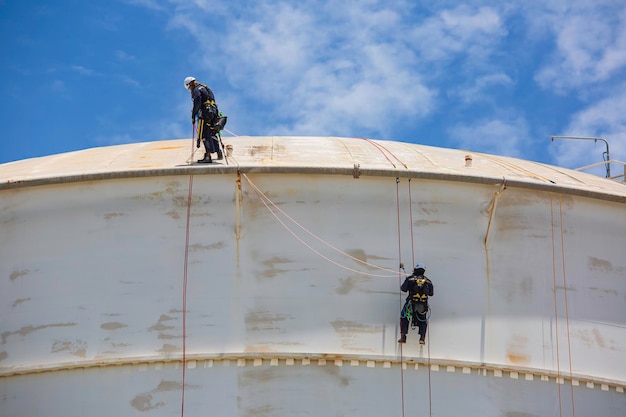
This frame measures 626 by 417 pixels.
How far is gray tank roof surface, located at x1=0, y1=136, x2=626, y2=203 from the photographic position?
16.7m

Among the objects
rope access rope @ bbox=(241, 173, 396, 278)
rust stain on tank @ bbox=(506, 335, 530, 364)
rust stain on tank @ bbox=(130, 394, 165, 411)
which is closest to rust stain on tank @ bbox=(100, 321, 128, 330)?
rust stain on tank @ bbox=(130, 394, 165, 411)

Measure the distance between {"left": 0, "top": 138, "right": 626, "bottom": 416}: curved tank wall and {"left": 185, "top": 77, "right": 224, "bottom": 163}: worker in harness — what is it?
669 millimetres

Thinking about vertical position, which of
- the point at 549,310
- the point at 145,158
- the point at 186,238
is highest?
the point at 145,158

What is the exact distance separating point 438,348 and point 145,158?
6854 mm

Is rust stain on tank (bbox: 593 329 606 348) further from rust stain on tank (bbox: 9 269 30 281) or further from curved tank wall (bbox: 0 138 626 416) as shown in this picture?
rust stain on tank (bbox: 9 269 30 281)

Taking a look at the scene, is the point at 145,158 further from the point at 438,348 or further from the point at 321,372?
the point at 438,348

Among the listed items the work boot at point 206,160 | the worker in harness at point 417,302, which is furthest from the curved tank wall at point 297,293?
the work boot at point 206,160

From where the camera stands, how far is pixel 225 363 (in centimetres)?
1584

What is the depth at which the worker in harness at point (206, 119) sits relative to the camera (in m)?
17.3

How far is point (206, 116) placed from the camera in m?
17.3

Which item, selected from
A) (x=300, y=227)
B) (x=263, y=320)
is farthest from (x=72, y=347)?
(x=300, y=227)

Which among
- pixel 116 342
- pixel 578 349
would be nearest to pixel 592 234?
pixel 578 349

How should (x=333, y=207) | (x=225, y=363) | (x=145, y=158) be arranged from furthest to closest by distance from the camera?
(x=145, y=158), (x=333, y=207), (x=225, y=363)

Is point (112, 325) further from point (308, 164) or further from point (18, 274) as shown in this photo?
point (308, 164)
